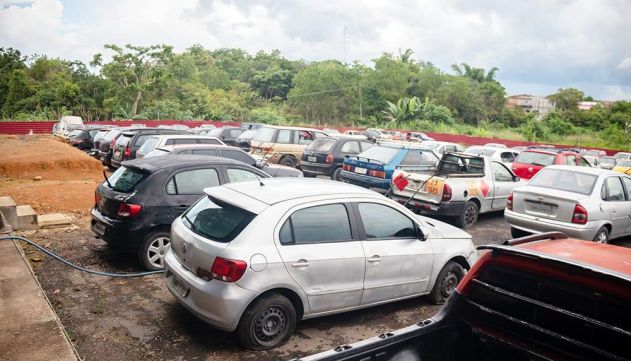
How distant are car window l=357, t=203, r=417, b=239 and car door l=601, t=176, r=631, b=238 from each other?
504 cm

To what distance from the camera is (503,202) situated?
428 inches

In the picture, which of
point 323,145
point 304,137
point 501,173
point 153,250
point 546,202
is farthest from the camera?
point 304,137

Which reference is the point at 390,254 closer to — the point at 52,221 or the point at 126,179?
the point at 126,179

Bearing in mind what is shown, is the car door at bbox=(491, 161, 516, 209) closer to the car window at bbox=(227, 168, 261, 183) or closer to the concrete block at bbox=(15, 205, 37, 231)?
the car window at bbox=(227, 168, 261, 183)

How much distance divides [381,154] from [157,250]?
22.3 ft

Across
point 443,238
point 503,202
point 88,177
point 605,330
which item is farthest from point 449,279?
point 88,177

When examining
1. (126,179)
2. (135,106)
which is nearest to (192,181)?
(126,179)

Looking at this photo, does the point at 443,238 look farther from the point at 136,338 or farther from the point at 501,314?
the point at 136,338

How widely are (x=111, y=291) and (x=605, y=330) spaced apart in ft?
17.4

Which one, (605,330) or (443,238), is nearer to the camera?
(605,330)

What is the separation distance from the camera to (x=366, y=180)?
11.4 metres

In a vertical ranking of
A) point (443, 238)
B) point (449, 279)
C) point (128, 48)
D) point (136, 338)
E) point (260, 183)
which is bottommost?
point (136, 338)

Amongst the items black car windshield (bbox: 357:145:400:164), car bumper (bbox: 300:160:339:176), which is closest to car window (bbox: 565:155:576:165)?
black car windshield (bbox: 357:145:400:164)

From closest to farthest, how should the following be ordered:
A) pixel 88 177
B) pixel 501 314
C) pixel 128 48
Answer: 1. pixel 501 314
2. pixel 88 177
3. pixel 128 48
